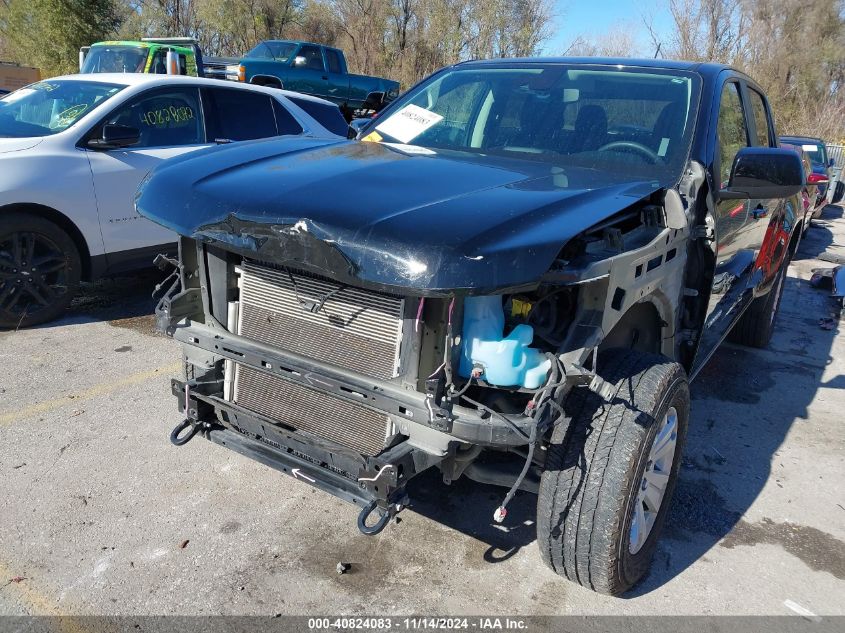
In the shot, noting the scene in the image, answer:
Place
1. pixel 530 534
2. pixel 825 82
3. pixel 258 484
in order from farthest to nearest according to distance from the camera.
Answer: pixel 825 82 < pixel 258 484 < pixel 530 534

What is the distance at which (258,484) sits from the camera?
3375mm

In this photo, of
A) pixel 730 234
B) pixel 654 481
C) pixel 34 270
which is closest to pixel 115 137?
pixel 34 270

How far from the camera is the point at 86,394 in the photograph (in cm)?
423

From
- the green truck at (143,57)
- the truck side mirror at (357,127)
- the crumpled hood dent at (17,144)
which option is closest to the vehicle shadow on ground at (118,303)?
the crumpled hood dent at (17,144)

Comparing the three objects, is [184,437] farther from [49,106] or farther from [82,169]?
[49,106]

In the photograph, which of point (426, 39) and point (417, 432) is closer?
point (417, 432)

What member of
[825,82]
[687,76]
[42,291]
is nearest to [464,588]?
[687,76]

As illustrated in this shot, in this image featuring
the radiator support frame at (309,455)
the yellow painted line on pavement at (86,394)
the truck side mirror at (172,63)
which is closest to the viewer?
the radiator support frame at (309,455)

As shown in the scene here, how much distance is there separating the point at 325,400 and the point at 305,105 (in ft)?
17.6

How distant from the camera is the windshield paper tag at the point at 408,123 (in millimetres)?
3709

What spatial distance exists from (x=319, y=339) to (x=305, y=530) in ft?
3.34

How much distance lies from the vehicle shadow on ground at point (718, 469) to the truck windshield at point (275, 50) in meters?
13.6

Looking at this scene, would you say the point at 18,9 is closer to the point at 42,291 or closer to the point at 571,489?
the point at 42,291

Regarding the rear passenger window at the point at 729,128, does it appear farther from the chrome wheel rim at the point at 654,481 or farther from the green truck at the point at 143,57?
the green truck at the point at 143,57
